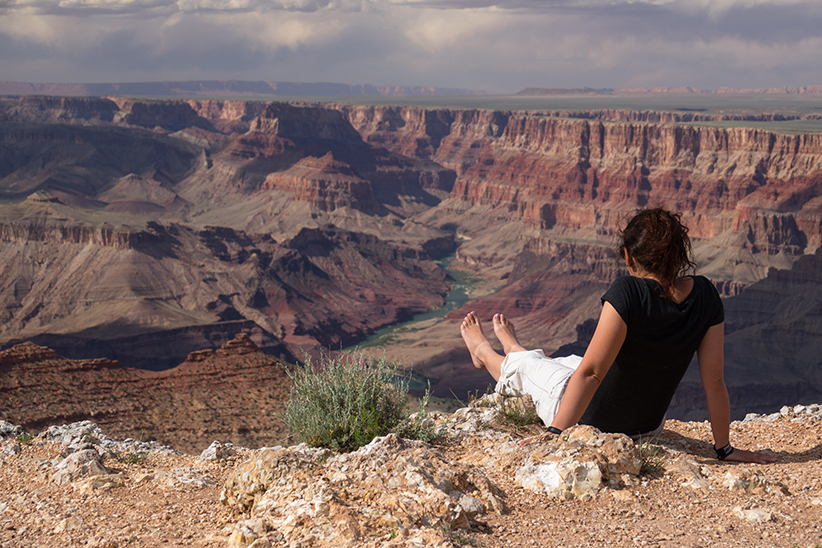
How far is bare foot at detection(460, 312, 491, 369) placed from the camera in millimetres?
9492

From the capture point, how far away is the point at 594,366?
6770mm

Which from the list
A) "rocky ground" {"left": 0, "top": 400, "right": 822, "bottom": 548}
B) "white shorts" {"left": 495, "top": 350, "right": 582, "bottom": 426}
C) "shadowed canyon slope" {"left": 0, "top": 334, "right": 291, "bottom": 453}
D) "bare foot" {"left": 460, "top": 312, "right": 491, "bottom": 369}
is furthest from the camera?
"shadowed canyon slope" {"left": 0, "top": 334, "right": 291, "bottom": 453}

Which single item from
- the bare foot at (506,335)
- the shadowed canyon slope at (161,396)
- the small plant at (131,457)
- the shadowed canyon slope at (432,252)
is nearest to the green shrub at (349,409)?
the bare foot at (506,335)

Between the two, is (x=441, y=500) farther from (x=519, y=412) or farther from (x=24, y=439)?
(x=24, y=439)

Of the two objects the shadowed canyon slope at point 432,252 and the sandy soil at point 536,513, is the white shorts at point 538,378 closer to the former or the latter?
the sandy soil at point 536,513

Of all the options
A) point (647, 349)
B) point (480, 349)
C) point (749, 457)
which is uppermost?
point (647, 349)

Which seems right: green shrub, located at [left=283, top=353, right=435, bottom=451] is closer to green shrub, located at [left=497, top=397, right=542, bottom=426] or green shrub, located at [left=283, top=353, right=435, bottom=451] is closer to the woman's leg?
green shrub, located at [left=497, top=397, right=542, bottom=426]

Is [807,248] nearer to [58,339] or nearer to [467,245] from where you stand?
[467,245]

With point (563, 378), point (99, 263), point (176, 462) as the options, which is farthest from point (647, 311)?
point (99, 263)

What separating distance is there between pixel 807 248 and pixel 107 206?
144043 mm

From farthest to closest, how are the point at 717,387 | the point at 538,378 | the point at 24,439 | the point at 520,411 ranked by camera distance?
the point at 24,439 → the point at 520,411 → the point at 538,378 → the point at 717,387

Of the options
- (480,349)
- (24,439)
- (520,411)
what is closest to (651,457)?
(520,411)

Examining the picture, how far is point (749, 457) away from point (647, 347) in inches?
76.9

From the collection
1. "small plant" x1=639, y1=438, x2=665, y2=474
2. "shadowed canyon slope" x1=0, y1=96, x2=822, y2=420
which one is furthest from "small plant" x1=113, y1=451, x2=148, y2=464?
"shadowed canyon slope" x1=0, y1=96, x2=822, y2=420
